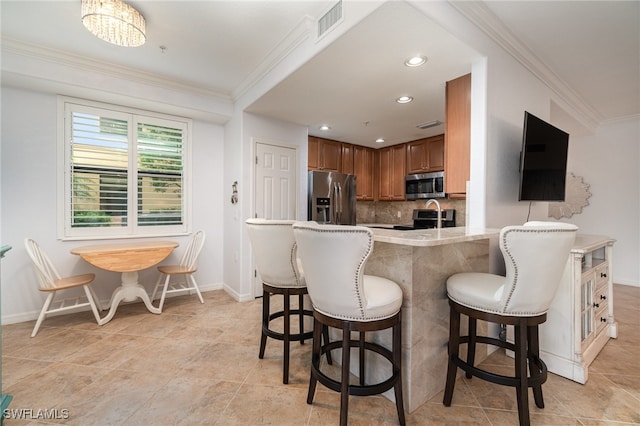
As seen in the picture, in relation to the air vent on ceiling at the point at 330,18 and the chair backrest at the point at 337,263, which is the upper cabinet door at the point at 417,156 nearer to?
the air vent on ceiling at the point at 330,18

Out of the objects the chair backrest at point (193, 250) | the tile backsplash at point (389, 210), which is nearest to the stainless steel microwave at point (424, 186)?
the tile backsplash at point (389, 210)

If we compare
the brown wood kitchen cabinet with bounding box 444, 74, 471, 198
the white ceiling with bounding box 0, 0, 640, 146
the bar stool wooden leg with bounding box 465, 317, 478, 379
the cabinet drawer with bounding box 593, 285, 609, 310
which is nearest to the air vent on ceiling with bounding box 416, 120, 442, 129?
the white ceiling with bounding box 0, 0, 640, 146

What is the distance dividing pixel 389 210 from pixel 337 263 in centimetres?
451

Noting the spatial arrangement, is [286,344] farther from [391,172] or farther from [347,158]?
[391,172]

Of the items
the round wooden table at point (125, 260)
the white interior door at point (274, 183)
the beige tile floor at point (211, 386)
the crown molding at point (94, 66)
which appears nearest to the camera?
the beige tile floor at point (211, 386)

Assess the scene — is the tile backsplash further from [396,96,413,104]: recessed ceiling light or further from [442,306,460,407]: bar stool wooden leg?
[442,306,460,407]: bar stool wooden leg

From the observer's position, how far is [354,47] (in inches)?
79.0

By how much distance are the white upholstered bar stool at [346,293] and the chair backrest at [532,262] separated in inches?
21.7

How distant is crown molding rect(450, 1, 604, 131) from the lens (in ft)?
6.30

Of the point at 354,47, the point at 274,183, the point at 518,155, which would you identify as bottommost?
the point at 274,183

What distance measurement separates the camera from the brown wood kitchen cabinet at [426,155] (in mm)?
4461

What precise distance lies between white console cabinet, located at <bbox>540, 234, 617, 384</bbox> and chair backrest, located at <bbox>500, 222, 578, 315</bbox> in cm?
77

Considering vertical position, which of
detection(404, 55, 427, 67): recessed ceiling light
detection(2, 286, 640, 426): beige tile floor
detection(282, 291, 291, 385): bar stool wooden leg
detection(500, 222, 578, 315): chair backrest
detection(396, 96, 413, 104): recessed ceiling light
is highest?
detection(396, 96, 413, 104): recessed ceiling light

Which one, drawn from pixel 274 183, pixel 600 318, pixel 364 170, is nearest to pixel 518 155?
pixel 600 318
